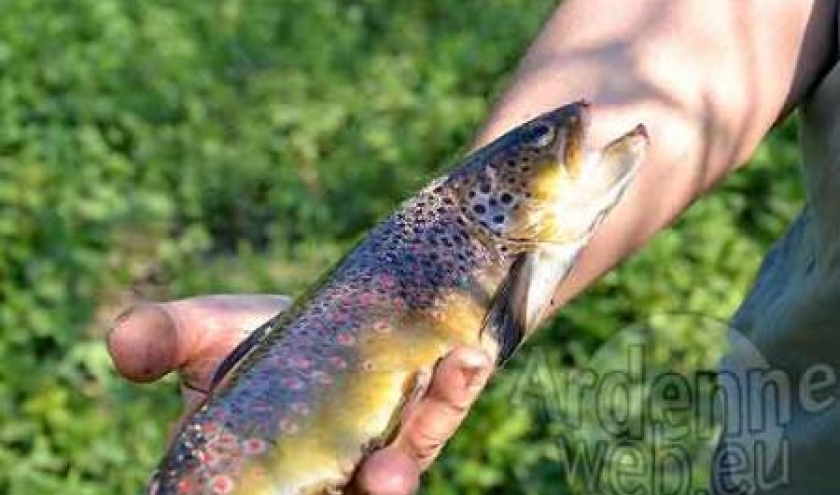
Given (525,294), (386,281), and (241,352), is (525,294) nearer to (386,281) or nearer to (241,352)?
(386,281)

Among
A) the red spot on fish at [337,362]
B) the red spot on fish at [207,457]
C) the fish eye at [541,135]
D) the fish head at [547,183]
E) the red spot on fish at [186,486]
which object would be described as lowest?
the red spot on fish at [186,486]

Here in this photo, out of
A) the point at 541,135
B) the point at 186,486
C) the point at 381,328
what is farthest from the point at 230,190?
the point at 186,486

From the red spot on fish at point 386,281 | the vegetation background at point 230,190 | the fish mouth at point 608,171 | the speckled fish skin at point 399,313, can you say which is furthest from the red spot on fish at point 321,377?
the vegetation background at point 230,190

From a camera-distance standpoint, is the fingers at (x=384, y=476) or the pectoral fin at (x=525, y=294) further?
the pectoral fin at (x=525, y=294)

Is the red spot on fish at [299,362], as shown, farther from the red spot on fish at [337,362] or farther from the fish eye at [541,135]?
the fish eye at [541,135]

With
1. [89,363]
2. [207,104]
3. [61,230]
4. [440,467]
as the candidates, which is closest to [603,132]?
[440,467]

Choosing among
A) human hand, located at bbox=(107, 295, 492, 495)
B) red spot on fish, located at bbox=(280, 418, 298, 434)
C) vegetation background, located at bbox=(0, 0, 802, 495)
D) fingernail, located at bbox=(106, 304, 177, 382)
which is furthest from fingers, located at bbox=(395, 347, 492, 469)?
vegetation background, located at bbox=(0, 0, 802, 495)

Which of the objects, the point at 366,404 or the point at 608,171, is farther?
the point at 608,171

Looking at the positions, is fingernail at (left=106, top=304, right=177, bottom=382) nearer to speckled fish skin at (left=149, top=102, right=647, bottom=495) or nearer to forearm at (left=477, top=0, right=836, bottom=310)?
speckled fish skin at (left=149, top=102, right=647, bottom=495)
